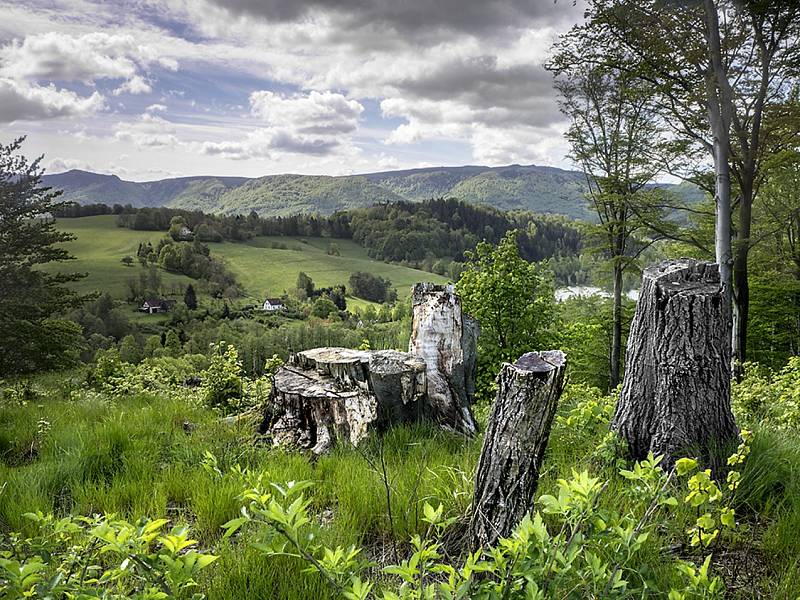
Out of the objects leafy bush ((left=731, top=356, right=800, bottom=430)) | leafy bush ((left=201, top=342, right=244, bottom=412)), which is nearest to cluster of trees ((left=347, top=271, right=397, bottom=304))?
leafy bush ((left=201, top=342, right=244, bottom=412))

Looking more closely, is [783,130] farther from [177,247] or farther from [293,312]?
[177,247]

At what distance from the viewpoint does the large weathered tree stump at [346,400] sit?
210 inches

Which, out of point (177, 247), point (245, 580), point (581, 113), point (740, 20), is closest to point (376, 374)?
point (245, 580)

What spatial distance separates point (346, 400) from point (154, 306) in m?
135

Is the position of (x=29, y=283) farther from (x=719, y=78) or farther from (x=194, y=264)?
(x=194, y=264)

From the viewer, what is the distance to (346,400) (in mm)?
5453

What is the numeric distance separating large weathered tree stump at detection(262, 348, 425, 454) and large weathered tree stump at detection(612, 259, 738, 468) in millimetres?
2514

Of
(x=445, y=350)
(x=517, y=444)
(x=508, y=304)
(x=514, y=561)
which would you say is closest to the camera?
(x=514, y=561)

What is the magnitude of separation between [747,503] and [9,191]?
24.8 meters

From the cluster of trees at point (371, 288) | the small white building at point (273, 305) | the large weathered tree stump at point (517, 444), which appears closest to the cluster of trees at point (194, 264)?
the small white building at point (273, 305)

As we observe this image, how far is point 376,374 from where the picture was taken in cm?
566

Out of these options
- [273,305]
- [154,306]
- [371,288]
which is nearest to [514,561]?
[154,306]

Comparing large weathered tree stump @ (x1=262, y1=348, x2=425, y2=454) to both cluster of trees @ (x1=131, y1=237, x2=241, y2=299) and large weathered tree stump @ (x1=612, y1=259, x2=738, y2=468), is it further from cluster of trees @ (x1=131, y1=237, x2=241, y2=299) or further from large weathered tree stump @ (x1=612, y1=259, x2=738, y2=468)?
cluster of trees @ (x1=131, y1=237, x2=241, y2=299)

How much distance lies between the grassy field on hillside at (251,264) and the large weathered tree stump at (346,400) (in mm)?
146089
